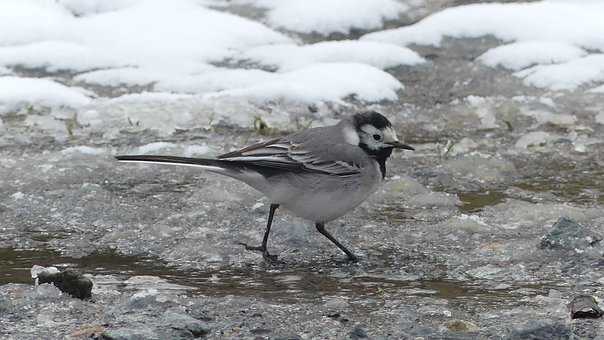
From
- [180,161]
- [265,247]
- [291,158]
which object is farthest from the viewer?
[291,158]

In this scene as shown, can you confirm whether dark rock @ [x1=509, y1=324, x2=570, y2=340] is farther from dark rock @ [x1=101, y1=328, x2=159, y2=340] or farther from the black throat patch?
the black throat patch

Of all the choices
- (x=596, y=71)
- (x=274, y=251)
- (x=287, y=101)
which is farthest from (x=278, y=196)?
(x=596, y=71)

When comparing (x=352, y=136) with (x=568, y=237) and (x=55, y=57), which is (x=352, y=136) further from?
(x=55, y=57)

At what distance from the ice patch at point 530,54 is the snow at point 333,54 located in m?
0.62

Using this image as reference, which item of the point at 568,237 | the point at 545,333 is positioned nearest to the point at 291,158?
the point at 568,237

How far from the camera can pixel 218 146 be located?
23.7 feet

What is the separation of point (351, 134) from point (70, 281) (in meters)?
1.91

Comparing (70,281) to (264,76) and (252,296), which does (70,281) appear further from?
(264,76)

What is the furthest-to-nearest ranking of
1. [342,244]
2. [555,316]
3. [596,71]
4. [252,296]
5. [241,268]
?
[596,71] < [342,244] < [241,268] < [252,296] < [555,316]

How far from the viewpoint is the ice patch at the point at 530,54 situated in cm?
888

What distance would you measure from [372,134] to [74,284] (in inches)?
77.5

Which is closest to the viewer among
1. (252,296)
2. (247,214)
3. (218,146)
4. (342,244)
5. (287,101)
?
(252,296)

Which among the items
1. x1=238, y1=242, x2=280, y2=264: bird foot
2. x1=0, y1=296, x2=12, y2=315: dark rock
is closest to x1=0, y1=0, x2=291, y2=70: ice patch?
x1=238, y1=242, x2=280, y2=264: bird foot

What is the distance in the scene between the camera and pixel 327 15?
32.3 feet
